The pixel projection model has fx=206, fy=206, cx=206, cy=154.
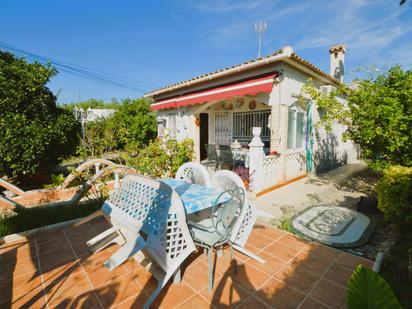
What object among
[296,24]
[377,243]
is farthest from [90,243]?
[296,24]

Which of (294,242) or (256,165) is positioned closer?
(294,242)

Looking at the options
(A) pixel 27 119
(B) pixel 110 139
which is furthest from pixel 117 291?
(A) pixel 27 119

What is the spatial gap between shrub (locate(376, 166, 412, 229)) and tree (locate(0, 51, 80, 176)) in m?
12.1

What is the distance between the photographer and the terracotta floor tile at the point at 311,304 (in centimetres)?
303

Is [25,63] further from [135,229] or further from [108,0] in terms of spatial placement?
[135,229]

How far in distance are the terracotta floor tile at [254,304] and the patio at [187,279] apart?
0.05ft

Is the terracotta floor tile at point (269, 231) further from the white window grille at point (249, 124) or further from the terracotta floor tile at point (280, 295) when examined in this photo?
the white window grille at point (249, 124)

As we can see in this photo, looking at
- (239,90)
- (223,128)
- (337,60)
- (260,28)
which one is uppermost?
(260,28)

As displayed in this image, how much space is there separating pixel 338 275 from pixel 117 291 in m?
3.84

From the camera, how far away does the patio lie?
316 cm

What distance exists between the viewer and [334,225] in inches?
228

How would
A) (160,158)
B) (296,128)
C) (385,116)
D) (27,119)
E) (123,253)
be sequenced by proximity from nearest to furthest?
(123,253) < (385,116) < (160,158) < (27,119) < (296,128)

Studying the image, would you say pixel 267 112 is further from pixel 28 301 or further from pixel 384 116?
pixel 28 301

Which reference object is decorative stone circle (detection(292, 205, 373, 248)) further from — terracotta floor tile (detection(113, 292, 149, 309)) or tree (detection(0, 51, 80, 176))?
tree (detection(0, 51, 80, 176))
